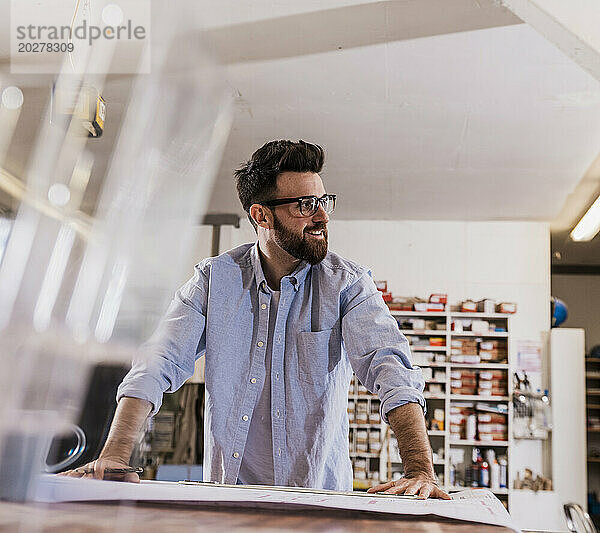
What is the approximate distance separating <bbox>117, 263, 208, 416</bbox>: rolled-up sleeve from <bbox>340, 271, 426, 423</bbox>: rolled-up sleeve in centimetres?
24

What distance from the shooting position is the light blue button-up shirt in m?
1.16

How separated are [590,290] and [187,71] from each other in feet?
16.1

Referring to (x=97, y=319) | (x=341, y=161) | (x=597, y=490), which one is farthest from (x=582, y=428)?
(x=97, y=319)

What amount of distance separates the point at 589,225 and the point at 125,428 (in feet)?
15.8

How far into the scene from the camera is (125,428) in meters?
0.97

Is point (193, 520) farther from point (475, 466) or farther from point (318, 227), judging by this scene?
point (475, 466)

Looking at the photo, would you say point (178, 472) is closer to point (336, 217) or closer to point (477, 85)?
point (336, 217)

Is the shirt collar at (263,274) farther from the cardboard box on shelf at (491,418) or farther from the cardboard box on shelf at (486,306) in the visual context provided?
the cardboard box on shelf at (486,306)

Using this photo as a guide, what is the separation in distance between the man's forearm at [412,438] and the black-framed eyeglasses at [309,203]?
405mm

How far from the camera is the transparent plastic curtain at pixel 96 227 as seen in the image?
53.8 inches

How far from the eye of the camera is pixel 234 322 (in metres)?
1.20

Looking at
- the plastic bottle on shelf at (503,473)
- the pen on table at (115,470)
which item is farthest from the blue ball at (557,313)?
the pen on table at (115,470)

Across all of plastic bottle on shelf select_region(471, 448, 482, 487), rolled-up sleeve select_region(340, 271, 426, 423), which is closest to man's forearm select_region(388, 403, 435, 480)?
rolled-up sleeve select_region(340, 271, 426, 423)

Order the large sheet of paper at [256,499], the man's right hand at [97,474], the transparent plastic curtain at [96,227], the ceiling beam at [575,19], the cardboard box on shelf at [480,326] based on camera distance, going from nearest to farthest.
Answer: the large sheet of paper at [256,499]
the man's right hand at [97,474]
the transparent plastic curtain at [96,227]
the ceiling beam at [575,19]
the cardboard box on shelf at [480,326]
